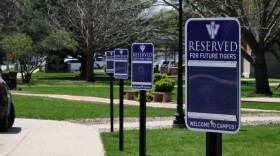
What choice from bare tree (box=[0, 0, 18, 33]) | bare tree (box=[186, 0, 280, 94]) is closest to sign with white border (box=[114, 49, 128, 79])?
bare tree (box=[186, 0, 280, 94])

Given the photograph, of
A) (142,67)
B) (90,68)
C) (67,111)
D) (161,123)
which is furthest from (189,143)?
(90,68)

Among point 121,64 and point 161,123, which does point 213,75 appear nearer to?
point 121,64

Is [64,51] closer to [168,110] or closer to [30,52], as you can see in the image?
[30,52]

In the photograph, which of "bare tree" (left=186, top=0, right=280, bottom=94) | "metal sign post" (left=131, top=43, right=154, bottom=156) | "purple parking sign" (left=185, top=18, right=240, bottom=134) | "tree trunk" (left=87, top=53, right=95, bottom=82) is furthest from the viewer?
"tree trunk" (left=87, top=53, right=95, bottom=82)

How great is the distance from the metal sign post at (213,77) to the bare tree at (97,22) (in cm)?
3624

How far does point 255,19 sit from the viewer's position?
1110 inches

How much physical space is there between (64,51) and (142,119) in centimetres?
4178

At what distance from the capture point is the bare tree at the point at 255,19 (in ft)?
87.7

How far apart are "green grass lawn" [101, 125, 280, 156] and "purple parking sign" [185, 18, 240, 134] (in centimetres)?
554

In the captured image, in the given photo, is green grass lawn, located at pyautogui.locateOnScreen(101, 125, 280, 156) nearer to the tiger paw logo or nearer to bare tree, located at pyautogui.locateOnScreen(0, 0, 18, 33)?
the tiger paw logo

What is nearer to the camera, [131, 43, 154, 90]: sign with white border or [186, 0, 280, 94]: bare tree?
[131, 43, 154, 90]: sign with white border

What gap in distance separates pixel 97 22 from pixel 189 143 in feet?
102

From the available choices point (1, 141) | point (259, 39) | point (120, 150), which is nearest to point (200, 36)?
point (120, 150)

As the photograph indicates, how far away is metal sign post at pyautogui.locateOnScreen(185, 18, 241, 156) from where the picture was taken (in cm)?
334
